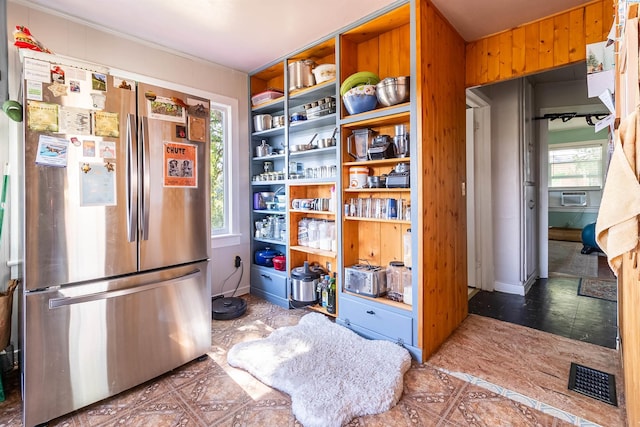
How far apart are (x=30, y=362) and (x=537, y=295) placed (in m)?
4.40

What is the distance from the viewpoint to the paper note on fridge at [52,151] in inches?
61.0

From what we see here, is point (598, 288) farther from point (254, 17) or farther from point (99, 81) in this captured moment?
point (99, 81)

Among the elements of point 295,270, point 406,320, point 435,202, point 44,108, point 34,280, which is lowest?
point 406,320

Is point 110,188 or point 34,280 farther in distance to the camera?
point 110,188

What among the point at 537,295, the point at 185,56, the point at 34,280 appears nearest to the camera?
the point at 34,280

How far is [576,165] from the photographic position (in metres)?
7.09

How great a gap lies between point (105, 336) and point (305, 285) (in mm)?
1645

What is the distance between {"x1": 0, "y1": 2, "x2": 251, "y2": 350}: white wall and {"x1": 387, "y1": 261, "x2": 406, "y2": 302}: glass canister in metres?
1.81

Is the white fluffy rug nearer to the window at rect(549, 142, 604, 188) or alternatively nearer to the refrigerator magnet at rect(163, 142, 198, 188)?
the refrigerator magnet at rect(163, 142, 198, 188)

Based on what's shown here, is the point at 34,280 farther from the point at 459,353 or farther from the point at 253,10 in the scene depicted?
the point at 459,353

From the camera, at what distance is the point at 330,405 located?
1684mm

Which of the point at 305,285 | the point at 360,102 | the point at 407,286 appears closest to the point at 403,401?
the point at 407,286

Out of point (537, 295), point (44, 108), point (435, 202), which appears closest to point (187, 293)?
point (44, 108)

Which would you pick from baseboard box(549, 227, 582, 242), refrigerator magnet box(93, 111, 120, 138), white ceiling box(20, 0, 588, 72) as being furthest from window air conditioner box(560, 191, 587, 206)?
refrigerator magnet box(93, 111, 120, 138)
